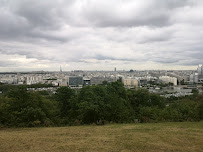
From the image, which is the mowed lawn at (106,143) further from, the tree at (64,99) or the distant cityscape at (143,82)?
the distant cityscape at (143,82)

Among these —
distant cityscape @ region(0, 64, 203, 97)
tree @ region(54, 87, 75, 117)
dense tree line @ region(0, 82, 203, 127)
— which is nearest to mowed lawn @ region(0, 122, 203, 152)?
dense tree line @ region(0, 82, 203, 127)

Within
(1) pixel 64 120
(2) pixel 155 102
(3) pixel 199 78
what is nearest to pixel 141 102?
(2) pixel 155 102

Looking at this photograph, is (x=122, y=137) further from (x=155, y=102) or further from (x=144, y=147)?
(x=155, y=102)

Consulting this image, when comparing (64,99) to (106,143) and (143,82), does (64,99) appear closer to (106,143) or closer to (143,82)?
(106,143)

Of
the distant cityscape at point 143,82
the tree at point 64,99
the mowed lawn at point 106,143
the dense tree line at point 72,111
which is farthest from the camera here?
the distant cityscape at point 143,82

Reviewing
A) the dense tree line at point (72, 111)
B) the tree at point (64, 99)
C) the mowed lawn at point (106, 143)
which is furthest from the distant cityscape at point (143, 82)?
the mowed lawn at point (106, 143)

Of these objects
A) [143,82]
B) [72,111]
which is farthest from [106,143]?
[143,82]

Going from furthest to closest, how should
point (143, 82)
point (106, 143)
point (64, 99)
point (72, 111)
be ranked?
point (143, 82)
point (64, 99)
point (72, 111)
point (106, 143)

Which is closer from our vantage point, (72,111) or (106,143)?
(106,143)

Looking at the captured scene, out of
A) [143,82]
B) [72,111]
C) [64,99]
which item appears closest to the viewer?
[72,111]

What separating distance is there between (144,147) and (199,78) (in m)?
90.4

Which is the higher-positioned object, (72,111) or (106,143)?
(106,143)

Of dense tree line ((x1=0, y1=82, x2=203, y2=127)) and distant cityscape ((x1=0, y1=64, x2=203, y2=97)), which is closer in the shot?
dense tree line ((x1=0, y1=82, x2=203, y2=127))

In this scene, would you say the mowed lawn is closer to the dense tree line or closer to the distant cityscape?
the dense tree line
